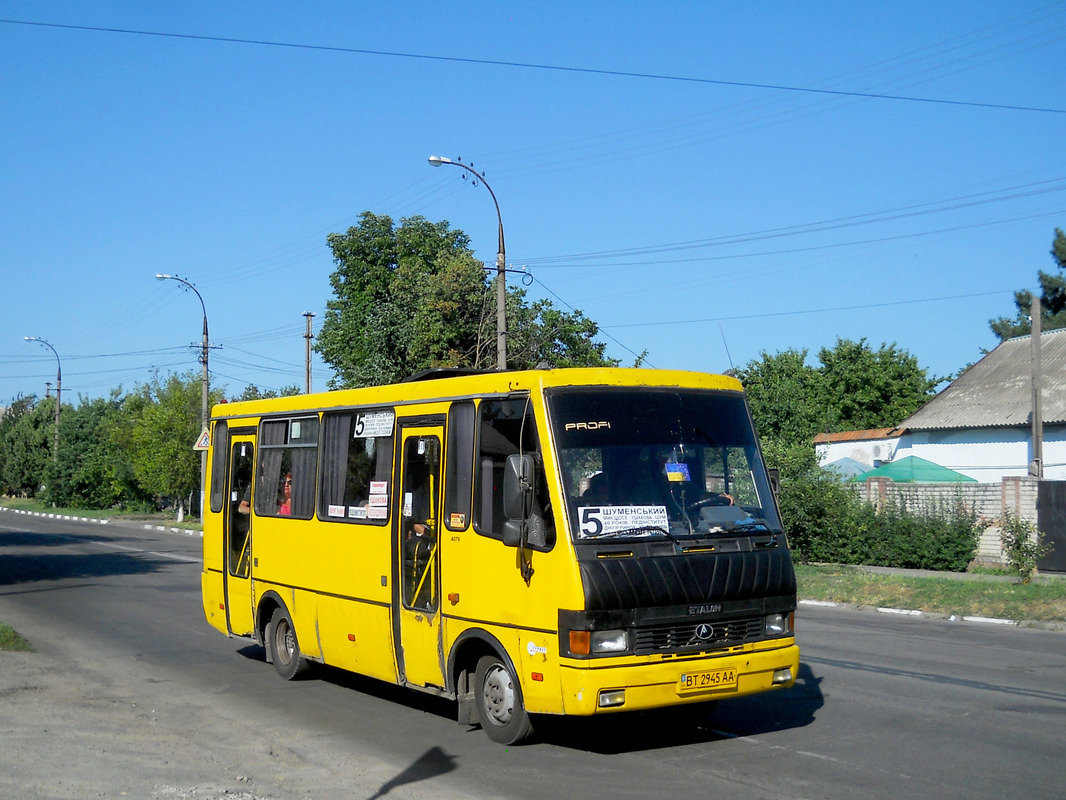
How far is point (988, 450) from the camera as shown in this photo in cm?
4156

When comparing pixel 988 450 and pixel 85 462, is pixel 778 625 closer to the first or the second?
pixel 988 450

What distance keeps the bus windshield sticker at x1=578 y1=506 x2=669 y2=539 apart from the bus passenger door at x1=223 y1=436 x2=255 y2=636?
5727mm

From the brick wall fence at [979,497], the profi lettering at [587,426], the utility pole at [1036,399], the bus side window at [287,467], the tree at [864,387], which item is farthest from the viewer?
the tree at [864,387]

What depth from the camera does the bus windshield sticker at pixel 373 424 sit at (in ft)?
31.5

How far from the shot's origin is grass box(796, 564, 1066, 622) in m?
17.0

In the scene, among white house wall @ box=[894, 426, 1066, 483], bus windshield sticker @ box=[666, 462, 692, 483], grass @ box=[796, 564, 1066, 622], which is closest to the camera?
bus windshield sticker @ box=[666, 462, 692, 483]

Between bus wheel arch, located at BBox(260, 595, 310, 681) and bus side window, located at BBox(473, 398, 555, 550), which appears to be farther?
bus wheel arch, located at BBox(260, 595, 310, 681)

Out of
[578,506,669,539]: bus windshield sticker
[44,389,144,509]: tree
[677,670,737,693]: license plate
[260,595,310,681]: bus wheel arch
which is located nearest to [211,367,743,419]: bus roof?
[578,506,669,539]: bus windshield sticker

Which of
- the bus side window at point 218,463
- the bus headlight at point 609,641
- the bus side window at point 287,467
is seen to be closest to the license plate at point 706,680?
the bus headlight at point 609,641

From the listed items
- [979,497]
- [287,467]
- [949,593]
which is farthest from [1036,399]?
[287,467]

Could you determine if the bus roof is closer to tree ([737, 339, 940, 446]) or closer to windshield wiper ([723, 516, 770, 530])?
windshield wiper ([723, 516, 770, 530])

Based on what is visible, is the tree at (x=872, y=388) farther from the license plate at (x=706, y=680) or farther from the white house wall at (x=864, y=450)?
the license plate at (x=706, y=680)

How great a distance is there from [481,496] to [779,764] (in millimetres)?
2815

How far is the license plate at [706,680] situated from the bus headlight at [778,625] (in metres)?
0.50
